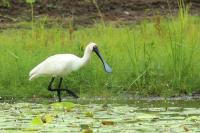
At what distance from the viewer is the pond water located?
9055 mm

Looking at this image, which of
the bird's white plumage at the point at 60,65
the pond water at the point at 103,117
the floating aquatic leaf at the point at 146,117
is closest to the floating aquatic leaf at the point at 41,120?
the pond water at the point at 103,117

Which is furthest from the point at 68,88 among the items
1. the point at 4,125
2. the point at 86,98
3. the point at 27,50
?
the point at 4,125

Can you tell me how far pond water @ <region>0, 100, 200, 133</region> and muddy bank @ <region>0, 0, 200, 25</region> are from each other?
6.85m

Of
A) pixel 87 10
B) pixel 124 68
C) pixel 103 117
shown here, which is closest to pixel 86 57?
pixel 124 68

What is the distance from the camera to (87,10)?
63.0 feet

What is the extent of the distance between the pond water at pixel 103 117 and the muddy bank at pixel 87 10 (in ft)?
22.5

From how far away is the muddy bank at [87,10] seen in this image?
18.5 meters

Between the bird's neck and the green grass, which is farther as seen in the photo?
the bird's neck

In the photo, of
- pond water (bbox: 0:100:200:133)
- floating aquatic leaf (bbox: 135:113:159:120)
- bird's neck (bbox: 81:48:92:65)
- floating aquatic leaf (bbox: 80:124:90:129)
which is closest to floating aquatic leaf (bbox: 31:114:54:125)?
pond water (bbox: 0:100:200:133)

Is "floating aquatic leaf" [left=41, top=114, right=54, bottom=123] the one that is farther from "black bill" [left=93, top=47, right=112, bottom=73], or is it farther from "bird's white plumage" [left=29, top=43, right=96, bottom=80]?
"bird's white plumage" [left=29, top=43, right=96, bottom=80]

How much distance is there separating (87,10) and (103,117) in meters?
9.44

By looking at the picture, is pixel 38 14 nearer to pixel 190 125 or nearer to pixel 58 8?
pixel 58 8

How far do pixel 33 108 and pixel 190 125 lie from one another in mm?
2461

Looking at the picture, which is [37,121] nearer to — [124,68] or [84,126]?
[84,126]
